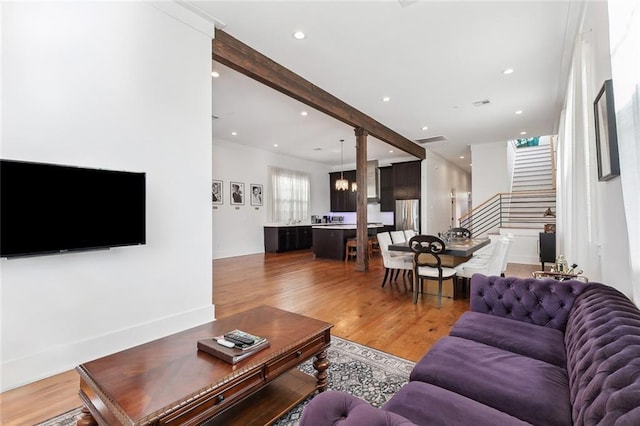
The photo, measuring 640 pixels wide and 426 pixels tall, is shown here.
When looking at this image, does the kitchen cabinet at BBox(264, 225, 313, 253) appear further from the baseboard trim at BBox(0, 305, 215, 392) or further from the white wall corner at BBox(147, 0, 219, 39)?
the white wall corner at BBox(147, 0, 219, 39)

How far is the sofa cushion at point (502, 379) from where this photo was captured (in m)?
1.18

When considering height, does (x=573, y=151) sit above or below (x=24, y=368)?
above

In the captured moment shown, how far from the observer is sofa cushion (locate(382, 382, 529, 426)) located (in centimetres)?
108

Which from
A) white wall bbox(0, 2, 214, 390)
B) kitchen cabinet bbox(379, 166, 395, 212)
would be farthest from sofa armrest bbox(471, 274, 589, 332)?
kitchen cabinet bbox(379, 166, 395, 212)

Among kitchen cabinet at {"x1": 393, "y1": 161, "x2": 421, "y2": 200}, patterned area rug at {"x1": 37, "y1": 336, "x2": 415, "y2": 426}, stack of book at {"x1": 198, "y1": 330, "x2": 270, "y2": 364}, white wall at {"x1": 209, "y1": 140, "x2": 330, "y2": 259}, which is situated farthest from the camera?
kitchen cabinet at {"x1": 393, "y1": 161, "x2": 421, "y2": 200}

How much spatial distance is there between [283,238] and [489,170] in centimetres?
645

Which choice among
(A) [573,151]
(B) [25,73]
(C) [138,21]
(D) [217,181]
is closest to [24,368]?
(B) [25,73]

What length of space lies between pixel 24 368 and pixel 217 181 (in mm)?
6049

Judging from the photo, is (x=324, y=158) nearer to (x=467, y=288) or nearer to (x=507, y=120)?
(x=507, y=120)

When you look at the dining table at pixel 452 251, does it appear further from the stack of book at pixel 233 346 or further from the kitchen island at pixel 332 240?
the kitchen island at pixel 332 240

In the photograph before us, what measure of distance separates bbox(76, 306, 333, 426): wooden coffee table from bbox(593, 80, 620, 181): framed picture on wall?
7.21 ft

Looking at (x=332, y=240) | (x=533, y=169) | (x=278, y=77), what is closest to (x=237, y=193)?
(x=332, y=240)

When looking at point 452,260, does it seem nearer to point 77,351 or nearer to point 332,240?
point 332,240

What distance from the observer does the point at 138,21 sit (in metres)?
2.64
